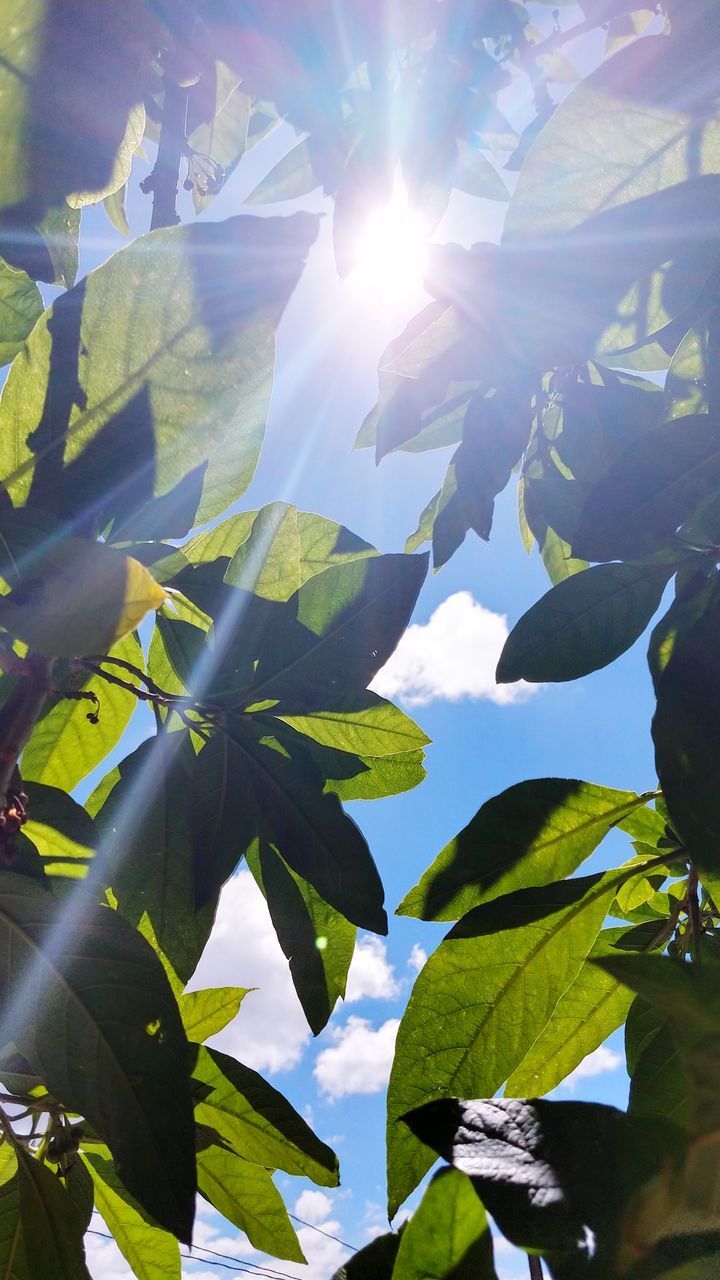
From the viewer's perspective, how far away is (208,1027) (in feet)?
3.17

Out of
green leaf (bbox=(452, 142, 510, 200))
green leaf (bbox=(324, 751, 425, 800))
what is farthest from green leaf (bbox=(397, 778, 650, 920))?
green leaf (bbox=(452, 142, 510, 200))

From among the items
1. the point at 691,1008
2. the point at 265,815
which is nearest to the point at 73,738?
the point at 265,815

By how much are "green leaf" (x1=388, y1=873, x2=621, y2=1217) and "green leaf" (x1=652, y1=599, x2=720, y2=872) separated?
8.9 inches

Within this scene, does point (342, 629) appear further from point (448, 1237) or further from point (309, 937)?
point (448, 1237)

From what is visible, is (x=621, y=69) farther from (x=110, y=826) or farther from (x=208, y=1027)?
(x=208, y=1027)

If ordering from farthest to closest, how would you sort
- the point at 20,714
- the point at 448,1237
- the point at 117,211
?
the point at 117,211, the point at 20,714, the point at 448,1237

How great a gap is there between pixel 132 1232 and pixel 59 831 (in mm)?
490

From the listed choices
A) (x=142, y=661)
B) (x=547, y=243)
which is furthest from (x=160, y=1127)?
(x=547, y=243)

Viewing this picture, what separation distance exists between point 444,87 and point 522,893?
3.40ft

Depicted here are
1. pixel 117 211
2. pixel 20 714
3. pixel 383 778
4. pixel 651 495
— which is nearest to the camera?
pixel 20 714

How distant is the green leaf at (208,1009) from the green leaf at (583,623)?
539mm

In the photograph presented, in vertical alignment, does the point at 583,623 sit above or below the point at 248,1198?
above

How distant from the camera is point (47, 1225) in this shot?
30.0 inches

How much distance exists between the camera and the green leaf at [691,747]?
0.55 m
